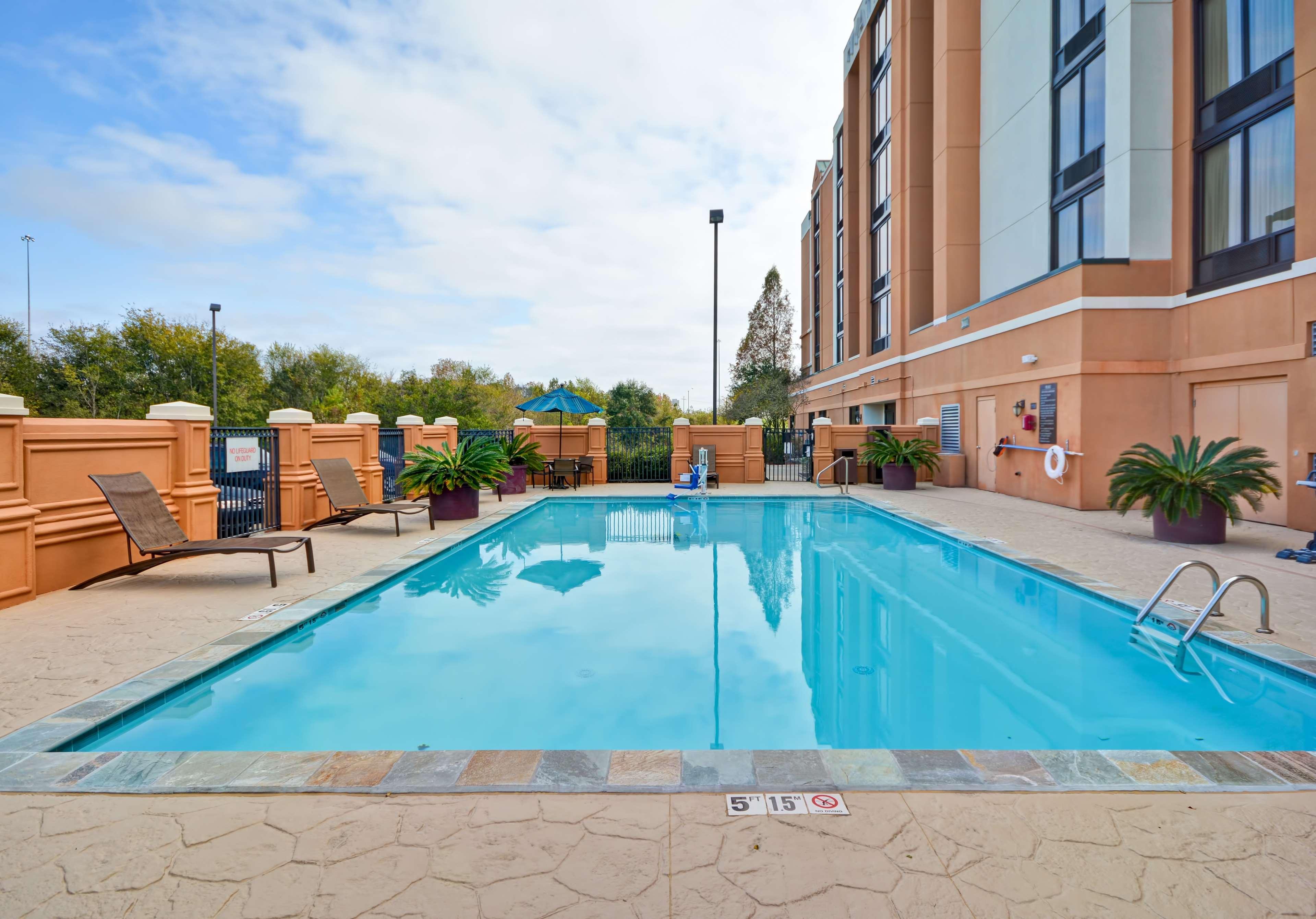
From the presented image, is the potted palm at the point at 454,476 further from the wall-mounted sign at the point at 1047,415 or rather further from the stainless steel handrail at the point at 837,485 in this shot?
the wall-mounted sign at the point at 1047,415

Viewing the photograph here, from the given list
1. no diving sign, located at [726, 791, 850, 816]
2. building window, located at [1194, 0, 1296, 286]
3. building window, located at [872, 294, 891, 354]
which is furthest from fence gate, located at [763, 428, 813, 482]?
no diving sign, located at [726, 791, 850, 816]

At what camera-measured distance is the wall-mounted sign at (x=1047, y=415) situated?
42.3 feet

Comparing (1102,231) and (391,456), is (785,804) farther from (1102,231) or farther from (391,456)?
(1102,231)

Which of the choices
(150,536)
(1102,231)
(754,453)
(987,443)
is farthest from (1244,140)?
(150,536)

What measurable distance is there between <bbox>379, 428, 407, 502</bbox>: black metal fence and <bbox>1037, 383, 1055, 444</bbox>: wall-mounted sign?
13.5 metres

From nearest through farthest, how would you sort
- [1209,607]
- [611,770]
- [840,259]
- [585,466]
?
[611,770], [1209,607], [585,466], [840,259]

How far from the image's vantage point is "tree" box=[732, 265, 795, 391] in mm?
52188

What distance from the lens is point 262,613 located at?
545 centimetres

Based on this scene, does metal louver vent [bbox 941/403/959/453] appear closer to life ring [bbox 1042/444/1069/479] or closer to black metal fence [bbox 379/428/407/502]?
life ring [bbox 1042/444/1069/479]

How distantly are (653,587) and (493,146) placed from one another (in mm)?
13940

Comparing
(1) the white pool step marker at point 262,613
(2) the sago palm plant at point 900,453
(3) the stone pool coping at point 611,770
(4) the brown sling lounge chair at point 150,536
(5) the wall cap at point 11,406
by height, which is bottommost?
(3) the stone pool coping at point 611,770

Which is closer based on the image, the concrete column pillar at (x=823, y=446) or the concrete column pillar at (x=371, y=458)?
the concrete column pillar at (x=371, y=458)

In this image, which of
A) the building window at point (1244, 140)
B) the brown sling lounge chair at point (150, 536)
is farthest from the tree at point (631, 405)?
the brown sling lounge chair at point (150, 536)

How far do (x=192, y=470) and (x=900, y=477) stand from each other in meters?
14.5
